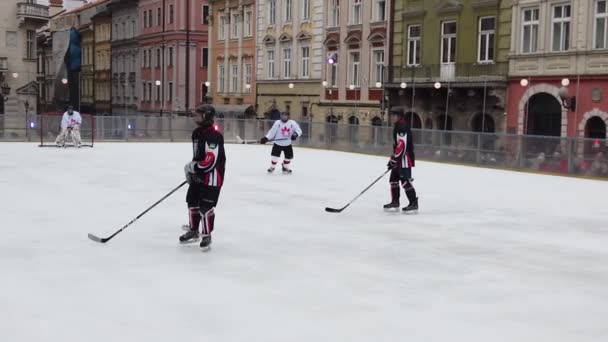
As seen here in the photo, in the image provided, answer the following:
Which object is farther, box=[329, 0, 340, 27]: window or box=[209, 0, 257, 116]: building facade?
box=[209, 0, 257, 116]: building facade

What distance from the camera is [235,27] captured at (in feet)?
171

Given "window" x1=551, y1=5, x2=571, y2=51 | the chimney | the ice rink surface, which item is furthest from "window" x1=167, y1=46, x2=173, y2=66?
the ice rink surface

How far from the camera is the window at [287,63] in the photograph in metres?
45.8

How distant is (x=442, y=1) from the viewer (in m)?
34.2

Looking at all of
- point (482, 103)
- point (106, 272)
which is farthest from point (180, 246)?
point (482, 103)

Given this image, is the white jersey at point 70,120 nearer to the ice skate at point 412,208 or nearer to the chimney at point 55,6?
the ice skate at point 412,208

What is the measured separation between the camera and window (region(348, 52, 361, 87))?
39.9 metres

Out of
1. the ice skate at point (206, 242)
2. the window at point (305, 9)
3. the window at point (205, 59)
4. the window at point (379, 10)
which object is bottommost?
the ice skate at point (206, 242)

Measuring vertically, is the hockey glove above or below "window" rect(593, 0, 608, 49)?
below

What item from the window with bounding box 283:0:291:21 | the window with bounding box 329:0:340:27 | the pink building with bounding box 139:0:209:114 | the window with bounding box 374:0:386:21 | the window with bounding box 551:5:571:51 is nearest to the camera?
the window with bounding box 551:5:571:51

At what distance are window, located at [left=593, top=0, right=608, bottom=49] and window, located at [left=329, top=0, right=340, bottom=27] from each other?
53.5 feet

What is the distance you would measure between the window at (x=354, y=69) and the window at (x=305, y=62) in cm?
400

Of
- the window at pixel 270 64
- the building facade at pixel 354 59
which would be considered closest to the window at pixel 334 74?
the building facade at pixel 354 59

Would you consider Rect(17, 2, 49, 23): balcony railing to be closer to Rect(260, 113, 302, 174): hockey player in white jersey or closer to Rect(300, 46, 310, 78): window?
Rect(300, 46, 310, 78): window
